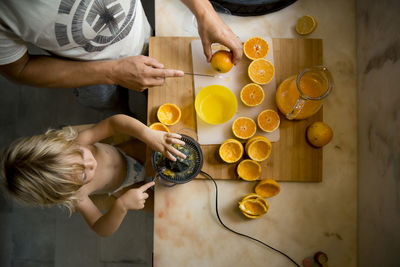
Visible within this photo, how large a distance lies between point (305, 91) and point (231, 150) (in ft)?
1.05

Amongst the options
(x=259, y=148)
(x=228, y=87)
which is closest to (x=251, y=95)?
(x=228, y=87)

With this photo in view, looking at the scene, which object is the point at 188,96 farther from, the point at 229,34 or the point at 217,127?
the point at 229,34

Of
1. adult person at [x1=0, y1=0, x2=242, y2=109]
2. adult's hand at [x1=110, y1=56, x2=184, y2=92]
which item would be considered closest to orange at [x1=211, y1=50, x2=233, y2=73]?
adult person at [x1=0, y1=0, x2=242, y2=109]

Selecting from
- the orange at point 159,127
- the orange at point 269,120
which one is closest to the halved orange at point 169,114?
the orange at point 159,127

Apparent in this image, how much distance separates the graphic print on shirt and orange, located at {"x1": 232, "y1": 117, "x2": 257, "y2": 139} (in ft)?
1.61

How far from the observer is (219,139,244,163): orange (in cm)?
91

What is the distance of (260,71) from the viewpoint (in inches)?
37.0

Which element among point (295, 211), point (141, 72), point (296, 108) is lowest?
point (295, 211)

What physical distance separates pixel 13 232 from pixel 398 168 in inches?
87.7

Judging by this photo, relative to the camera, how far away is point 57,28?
2.32 ft

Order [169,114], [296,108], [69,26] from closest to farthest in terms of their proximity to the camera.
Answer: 1. [69,26]
2. [296,108]
3. [169,114]

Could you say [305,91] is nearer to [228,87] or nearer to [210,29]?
[228,87]

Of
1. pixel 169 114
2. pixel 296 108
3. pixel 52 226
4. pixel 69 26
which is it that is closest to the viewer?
pixel 69 26

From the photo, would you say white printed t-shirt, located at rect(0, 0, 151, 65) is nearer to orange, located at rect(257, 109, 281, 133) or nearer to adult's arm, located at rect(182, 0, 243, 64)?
adult's arm, located at rect(182, 0, 243, 64)
